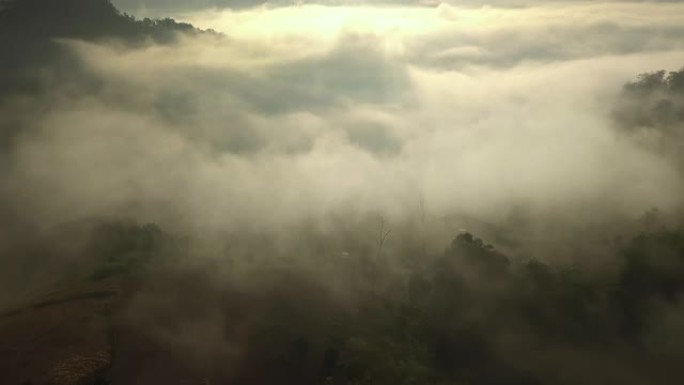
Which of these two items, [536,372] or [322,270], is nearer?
[536,372]

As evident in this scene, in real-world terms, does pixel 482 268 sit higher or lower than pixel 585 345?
higher

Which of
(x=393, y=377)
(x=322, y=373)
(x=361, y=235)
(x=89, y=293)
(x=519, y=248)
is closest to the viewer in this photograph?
(x=393, y=377)

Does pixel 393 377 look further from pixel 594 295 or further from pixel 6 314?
pixel 6 314

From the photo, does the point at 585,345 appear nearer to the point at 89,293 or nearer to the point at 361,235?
the point at 361,235

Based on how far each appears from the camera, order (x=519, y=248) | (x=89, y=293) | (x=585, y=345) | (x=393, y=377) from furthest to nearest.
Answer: (x=519, y=248) → (x=89, y=293) → (x=585, y=345) → (x=393, y=377)

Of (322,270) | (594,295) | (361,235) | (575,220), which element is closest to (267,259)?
(322,270)

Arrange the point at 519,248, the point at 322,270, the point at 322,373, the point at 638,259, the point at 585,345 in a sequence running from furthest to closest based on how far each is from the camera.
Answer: the point at 519,248 → the point at 322,270 → the point at 638,259 → the point at 585,345 → the point at 322,373

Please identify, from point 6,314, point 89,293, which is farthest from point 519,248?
point 6,314

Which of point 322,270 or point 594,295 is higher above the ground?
point 594,295

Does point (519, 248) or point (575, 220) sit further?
point (575, 220)
